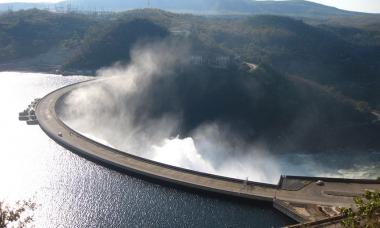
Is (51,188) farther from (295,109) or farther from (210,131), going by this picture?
(295,109)

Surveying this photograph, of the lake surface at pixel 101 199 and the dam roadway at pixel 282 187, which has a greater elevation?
the dam roadway at pixel 282 187

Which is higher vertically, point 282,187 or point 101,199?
point 282,187

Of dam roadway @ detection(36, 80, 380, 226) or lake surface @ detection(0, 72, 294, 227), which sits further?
dam roadway @ detection(36, 80, 380, 226)

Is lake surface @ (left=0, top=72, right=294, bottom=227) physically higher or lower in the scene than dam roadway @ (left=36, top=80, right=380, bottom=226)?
lower

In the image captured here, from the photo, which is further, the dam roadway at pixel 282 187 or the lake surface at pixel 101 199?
the dam roadway at pixel 282 187

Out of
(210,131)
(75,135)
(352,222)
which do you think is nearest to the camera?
(352,222)

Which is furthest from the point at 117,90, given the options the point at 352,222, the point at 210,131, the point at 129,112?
the point at 352,222

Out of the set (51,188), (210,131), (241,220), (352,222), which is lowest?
(210,131)

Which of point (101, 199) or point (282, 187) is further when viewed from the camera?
point (101, 199)
